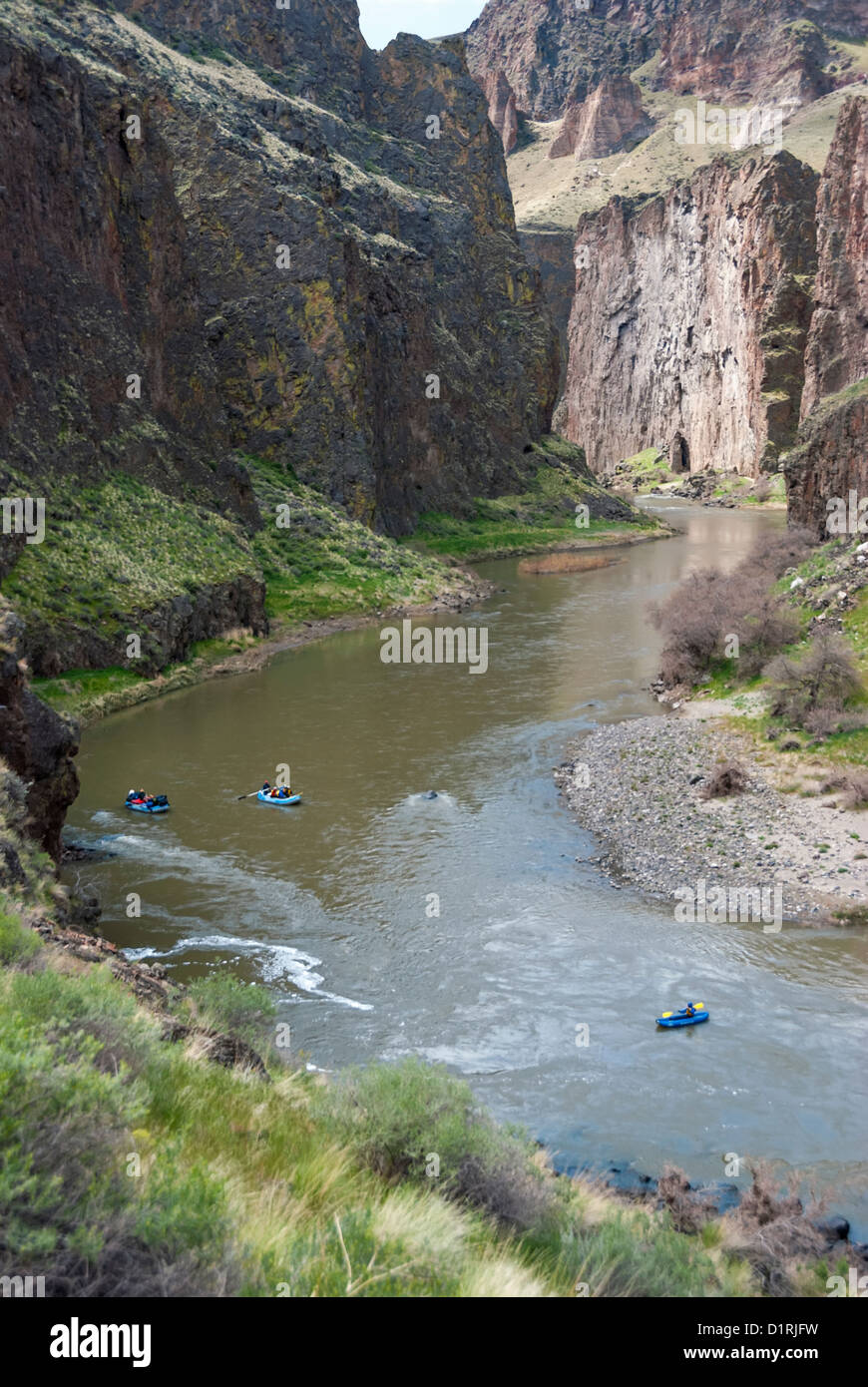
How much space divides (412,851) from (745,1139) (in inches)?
482

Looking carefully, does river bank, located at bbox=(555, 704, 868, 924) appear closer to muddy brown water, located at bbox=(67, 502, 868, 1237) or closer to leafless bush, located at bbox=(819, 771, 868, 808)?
leafless bush, located at bbox=(819, 771, 868, 808)

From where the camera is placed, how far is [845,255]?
61.5 meters

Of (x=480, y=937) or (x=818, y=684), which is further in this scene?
(x=818, y=684)

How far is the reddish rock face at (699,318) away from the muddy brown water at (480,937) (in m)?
109

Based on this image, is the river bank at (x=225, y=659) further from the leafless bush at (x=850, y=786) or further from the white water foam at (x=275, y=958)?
the leafless bush at (x=850, y=786)

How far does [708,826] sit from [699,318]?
148913 millimetres

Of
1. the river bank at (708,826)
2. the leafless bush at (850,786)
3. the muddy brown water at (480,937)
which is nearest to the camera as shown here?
the muddy brown water at (480,937)

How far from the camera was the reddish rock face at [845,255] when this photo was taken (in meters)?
58.6

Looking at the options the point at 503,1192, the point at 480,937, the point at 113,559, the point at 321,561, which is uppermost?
the point at 113,559

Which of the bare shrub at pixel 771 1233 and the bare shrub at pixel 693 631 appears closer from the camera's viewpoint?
the bare shrub at pixel 771 1233

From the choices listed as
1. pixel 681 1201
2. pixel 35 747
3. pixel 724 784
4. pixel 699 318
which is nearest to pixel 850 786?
pixel 724 784

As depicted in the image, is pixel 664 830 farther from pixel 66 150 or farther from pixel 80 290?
pixel 66 150

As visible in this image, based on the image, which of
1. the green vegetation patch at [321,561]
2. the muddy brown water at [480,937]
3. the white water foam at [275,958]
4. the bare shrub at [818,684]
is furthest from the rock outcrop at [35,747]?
the green vegetation patch at [321,561]

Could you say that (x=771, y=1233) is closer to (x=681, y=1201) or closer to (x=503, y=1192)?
(x=681, y=1201)
